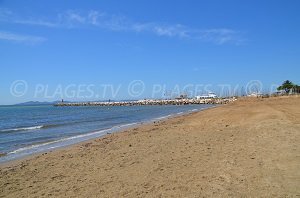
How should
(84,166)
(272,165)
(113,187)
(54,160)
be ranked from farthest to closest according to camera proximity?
(54,160), (84,166), (272,165), (113,187)

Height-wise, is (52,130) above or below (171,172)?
below

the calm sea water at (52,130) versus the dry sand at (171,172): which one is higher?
the dry sand at (171,172)

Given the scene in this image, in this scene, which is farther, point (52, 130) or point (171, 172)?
point (52, 130)

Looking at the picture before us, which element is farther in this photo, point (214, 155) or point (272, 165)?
point (214, 155)

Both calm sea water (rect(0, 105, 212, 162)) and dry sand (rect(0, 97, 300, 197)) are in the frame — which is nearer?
dry sand (rect(0, 97, 300, 197))

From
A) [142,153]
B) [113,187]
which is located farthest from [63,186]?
[142,153]

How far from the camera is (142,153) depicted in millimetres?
11148

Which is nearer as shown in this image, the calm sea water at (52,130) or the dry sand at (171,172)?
the dry sand at (171,172)

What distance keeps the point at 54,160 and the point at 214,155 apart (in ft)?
17.7

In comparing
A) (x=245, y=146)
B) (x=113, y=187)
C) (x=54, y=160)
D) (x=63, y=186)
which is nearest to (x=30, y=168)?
(x=54, y=160)

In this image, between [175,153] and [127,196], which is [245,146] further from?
[127,196]

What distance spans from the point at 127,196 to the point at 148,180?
1154mm

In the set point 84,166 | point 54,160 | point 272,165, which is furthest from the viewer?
point 54,160

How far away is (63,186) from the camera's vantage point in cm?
741
